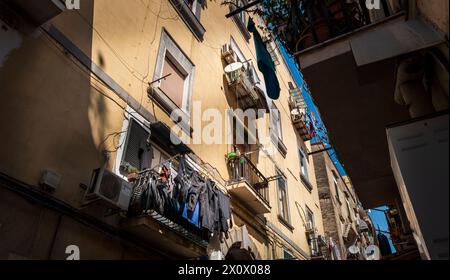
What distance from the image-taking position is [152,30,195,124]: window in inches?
319

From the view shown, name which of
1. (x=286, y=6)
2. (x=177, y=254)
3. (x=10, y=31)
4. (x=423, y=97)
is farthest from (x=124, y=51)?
(x=423, y=97)

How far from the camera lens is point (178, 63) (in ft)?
30.1

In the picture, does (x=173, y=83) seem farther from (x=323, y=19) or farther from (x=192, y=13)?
(x=323, y=19)

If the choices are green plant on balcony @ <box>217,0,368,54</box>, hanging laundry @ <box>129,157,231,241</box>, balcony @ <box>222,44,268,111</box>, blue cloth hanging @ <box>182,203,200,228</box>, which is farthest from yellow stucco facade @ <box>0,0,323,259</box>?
green plant on balcony @ <box>217,0,368,54</box>

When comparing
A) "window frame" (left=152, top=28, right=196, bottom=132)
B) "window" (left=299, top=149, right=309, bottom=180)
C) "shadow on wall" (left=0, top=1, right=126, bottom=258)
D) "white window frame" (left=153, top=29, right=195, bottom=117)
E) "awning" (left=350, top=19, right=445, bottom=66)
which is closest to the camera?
"awning" (left=350, top=19, right=445, bottom=66)

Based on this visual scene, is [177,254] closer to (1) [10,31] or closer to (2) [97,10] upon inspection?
(1) [10,31]

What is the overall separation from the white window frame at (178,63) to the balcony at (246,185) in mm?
2355

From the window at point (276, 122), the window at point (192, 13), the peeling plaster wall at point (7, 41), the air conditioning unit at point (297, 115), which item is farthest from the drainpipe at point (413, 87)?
the air conditioning unit at point (297, 115)

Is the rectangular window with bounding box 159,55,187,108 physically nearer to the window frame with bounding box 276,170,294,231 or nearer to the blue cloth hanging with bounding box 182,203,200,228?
the blue cloth hanging with bounding box 182,203,200,228

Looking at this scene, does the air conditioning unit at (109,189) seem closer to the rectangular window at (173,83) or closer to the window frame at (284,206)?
the rectangular window at (173,83)

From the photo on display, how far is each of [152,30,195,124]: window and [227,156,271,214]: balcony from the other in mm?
2370

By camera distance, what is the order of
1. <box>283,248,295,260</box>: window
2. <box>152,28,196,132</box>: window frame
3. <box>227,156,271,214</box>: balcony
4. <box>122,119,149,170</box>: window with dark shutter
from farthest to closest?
1. <box>283,248,295,260</box>: window
2. <box>227,156,271,214</box>: balcony
3. <box>152,28,196,132</box>: window frame
4. <box>122,119,149,170</box>: window with dark shutter

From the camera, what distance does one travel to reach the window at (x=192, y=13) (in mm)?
10087
